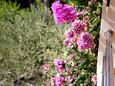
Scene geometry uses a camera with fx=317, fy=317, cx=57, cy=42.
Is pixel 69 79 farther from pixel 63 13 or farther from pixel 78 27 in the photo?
pixel 63 13

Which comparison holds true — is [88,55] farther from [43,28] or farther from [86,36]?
[43,28]

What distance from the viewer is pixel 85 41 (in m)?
2.86

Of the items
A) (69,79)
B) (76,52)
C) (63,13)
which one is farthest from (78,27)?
(69,79)

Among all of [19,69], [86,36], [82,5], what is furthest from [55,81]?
[19,69]

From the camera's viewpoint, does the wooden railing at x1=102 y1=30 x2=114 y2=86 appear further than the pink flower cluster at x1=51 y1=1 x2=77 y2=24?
No

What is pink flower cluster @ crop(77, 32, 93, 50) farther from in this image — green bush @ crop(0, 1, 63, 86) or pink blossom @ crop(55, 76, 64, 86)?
green bush @ crop(0, 1, 63, 86)

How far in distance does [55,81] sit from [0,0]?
18.6ft

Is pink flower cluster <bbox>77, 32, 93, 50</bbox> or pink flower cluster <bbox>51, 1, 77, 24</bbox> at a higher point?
pink flower cluster <bbox>51, 1, 77, 24</bbox>

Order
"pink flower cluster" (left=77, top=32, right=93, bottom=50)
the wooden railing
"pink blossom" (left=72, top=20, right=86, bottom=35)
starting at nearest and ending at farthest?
1. the wooden railing
2. "pink flower cluster" (left=77, top=32, right=93, bottom=50)
3. "pink blossom" (left=72, top=20, right=86, bottom=35)

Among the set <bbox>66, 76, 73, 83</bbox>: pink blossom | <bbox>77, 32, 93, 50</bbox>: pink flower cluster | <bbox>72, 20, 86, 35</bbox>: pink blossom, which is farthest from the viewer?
<bbox>66, 76, 73, 83</bbox>: pink blossom

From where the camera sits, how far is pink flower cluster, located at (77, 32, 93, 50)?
9.34 ft

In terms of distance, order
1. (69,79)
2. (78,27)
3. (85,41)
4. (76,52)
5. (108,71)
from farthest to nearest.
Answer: (76,52) → (69,79) → (78,27) → (85,41) → (108,71)

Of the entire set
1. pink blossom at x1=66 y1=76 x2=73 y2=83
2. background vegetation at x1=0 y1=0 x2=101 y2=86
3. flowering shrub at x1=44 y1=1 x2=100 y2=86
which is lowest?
background vegetation at x1=0 y1=0 x2=101 y2=86

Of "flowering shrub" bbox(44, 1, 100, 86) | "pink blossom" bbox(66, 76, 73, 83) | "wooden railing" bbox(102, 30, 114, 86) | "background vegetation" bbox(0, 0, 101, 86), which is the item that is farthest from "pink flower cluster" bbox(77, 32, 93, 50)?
"background vegetation" bbox(0, 0, 101, 86)
